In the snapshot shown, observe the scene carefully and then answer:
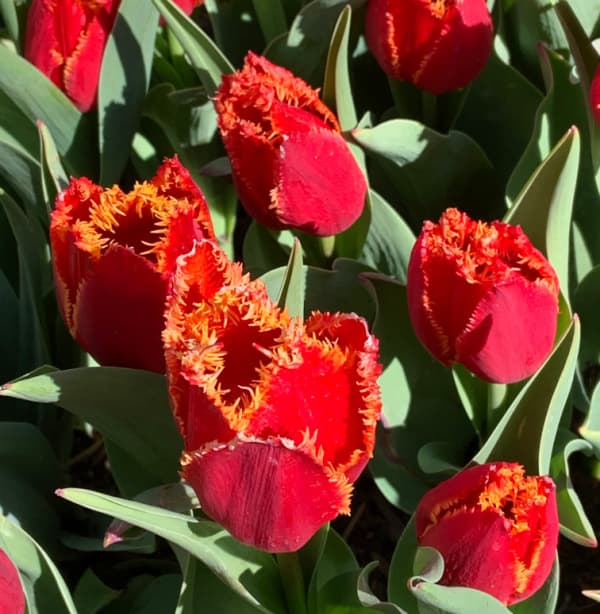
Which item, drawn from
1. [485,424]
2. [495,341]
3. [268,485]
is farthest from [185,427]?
[485,424]

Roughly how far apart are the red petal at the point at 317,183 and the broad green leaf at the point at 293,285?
0.04 metres

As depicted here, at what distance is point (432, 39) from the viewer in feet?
2.25

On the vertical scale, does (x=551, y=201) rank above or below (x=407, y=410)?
above

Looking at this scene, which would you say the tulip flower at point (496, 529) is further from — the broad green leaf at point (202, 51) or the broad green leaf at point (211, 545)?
the broad green leaf at point (202, 51)

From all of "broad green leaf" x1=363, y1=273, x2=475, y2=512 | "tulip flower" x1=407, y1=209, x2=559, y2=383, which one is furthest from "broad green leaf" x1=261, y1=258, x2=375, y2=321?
"tulip flower" x1=407, y1=209, x2=559, y2=383

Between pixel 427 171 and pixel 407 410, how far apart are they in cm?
21

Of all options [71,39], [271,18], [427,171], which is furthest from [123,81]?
[427,171]

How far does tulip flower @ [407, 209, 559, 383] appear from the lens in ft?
1.67

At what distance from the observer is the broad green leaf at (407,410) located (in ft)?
2.28

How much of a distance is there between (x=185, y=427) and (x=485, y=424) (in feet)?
1.11

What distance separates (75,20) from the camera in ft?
2.48

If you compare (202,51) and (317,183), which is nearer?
(317,183)

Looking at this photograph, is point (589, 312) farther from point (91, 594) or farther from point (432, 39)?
point (91, 594)

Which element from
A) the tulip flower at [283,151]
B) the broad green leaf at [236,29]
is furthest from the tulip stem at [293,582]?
the broad green leaf at [236,29]
